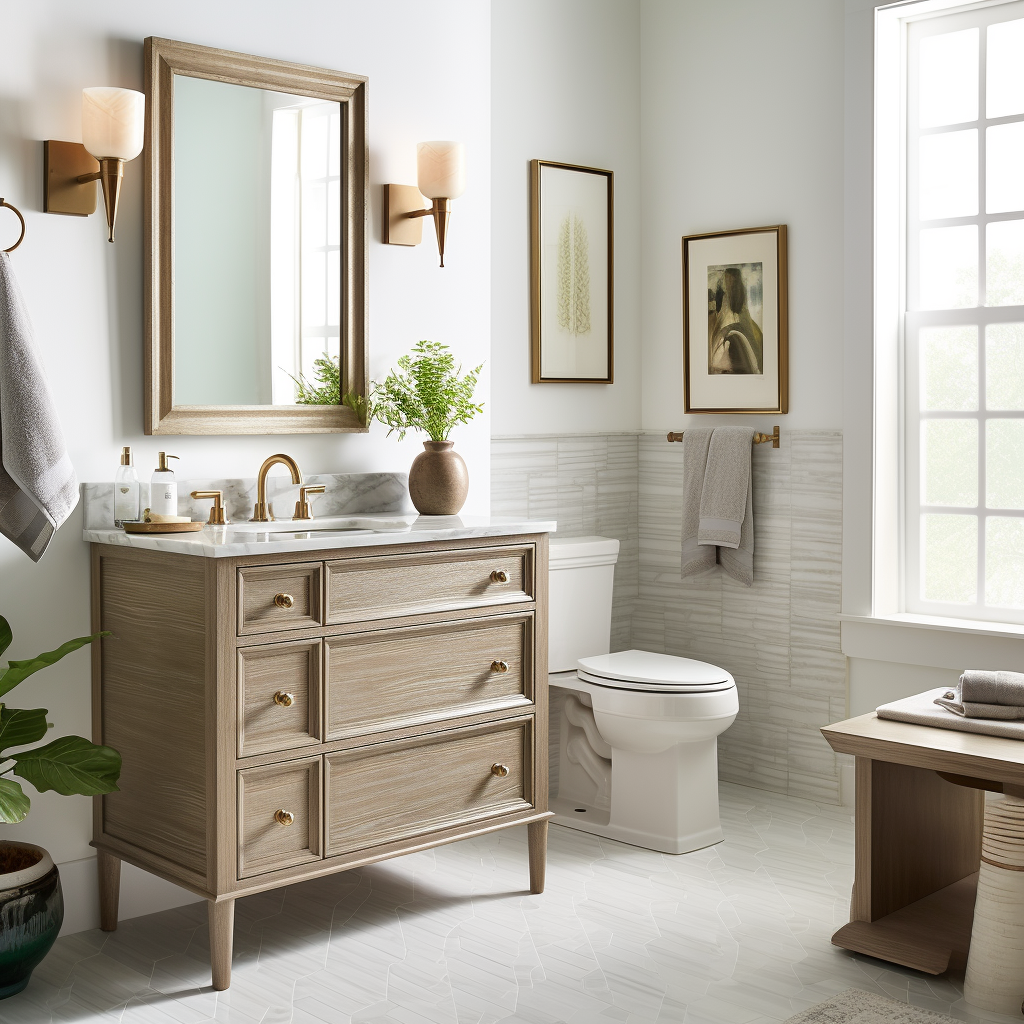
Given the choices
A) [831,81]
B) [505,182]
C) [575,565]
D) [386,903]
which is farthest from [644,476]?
[386,903]

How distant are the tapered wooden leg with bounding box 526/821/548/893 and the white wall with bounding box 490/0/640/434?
4.25 feet

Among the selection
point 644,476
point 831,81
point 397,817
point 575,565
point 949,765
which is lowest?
point 397,817

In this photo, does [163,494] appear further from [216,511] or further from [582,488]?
[582,488]

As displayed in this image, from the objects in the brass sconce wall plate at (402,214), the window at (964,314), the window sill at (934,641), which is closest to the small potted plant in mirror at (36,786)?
the brass sconce wall plate at (402,214)

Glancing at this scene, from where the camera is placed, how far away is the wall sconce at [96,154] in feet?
8.43

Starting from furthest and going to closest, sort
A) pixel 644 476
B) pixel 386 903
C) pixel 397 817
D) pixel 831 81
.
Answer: pixel 644 476 < pixel 831 81 < pixel 386 903 < pixel 397 817

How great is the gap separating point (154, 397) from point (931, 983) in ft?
6.72

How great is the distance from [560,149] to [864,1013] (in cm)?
270

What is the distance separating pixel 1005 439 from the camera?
3.47 m

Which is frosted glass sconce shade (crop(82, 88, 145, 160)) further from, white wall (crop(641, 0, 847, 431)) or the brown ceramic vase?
white wall (crop(641, 0, 847, 431))

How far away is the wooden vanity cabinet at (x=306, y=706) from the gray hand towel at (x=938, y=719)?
82cm

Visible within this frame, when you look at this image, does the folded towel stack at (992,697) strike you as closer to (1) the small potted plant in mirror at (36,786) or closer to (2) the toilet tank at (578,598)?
(2) the toilet tank at (578,598)

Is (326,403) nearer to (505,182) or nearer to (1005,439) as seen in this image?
(505,182)

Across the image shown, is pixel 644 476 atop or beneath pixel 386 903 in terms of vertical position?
atop
